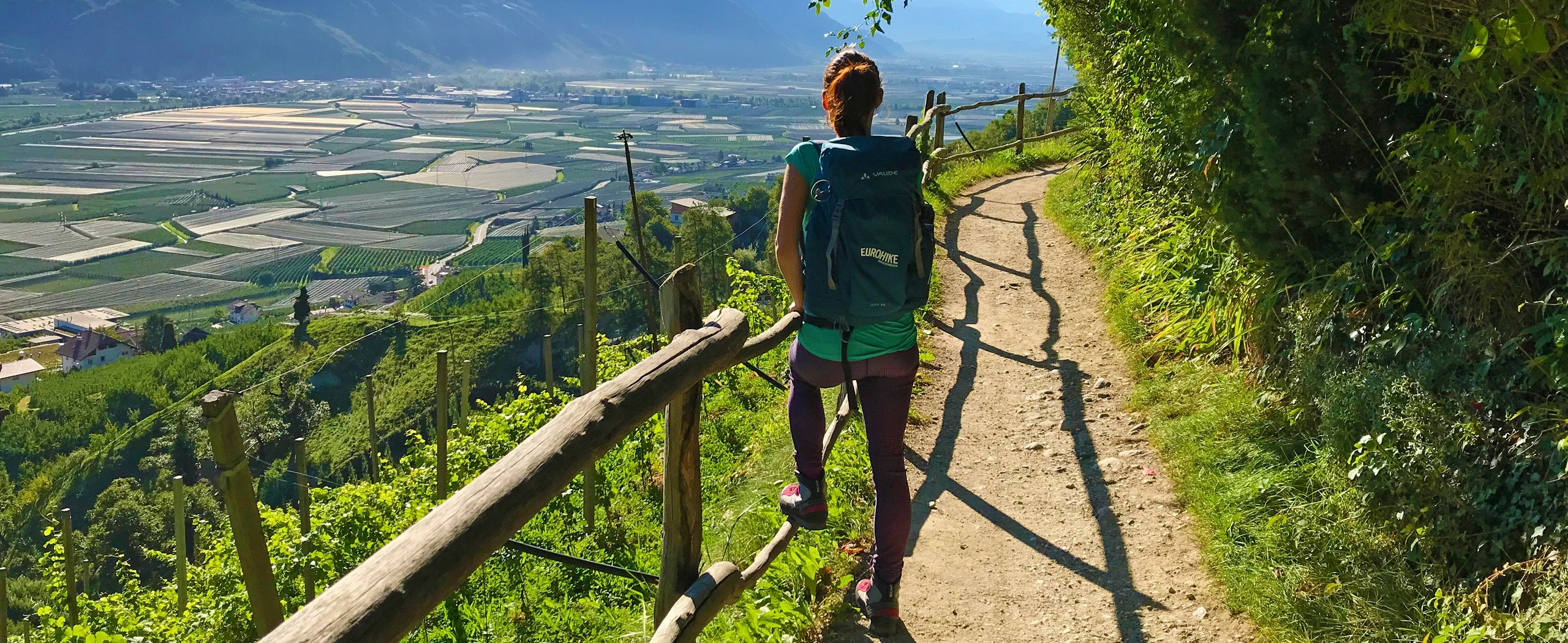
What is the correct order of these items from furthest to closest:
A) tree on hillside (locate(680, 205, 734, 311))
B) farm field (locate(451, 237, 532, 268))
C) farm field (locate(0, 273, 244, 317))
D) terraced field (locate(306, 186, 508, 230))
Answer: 1. terraced field (locate(306, 186, 508, 230))
2. farm field (locate(0, 273, 244, 317))
3. farm field (locate(451, 237, 532, 268))
4. tree on hillside (locate(680, 205, 734, 311))

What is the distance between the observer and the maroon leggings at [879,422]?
302cm

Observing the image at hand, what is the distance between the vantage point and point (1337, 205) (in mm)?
4367

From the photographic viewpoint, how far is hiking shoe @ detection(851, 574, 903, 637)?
11.2ft

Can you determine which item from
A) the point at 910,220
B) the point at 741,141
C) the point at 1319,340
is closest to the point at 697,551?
the point at 910,220

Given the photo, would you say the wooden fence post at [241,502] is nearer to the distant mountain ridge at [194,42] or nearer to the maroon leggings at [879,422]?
the maroon leggings at [879,422]

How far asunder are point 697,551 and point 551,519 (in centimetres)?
388

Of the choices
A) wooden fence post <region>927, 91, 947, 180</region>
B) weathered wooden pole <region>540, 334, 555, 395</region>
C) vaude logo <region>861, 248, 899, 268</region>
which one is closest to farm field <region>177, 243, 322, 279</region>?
wooden fence post <region>927, 91, 947, 180</region>

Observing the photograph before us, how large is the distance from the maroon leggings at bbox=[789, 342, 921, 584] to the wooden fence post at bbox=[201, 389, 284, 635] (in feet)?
5.20

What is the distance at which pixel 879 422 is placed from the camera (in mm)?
3088

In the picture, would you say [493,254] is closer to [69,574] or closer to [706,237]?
[706,237]

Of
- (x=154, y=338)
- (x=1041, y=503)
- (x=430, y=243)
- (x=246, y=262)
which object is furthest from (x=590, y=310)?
(x=246, y=262)

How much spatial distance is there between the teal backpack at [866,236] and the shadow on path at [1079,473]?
Result: 1.71 m

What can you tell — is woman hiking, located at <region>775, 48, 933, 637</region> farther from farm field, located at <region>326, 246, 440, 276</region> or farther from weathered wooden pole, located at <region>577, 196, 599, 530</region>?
farm field, located at <region>326, 246, 440, 276</region>

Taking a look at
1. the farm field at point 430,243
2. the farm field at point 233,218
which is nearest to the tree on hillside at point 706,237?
the farm field at point 430,243
